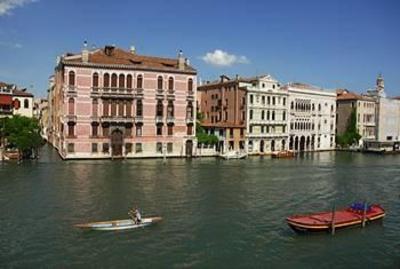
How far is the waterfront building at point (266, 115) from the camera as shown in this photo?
48.1 m

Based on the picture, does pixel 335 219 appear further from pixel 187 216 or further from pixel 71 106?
pixel 71 106

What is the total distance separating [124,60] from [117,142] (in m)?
7.23

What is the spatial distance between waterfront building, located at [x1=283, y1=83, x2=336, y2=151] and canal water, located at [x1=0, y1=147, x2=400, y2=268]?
20452 millimetres

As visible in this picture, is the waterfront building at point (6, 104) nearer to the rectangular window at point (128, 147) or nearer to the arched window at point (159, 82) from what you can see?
the rectangular window at point (128, 147)

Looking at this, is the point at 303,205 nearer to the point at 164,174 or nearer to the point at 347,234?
the point at 347,234

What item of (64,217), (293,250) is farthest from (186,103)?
(293,250)

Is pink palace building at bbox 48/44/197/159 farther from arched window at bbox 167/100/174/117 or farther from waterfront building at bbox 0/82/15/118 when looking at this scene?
waterfront building at bbox 0/82/15/118

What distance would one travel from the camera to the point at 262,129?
4931 cm

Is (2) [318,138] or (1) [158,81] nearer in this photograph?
(1) [158,81]

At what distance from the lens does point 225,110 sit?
51.2m

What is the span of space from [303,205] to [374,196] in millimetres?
5387

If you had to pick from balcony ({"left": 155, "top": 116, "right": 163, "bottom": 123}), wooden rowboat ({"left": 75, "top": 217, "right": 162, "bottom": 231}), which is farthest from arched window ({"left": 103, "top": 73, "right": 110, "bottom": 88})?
wooden rowboat ({"left": 75, "top": 217, "right": 162, "bottom": 231})

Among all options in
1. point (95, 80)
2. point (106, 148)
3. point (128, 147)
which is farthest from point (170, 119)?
point (95, 80)

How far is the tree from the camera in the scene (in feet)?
115
